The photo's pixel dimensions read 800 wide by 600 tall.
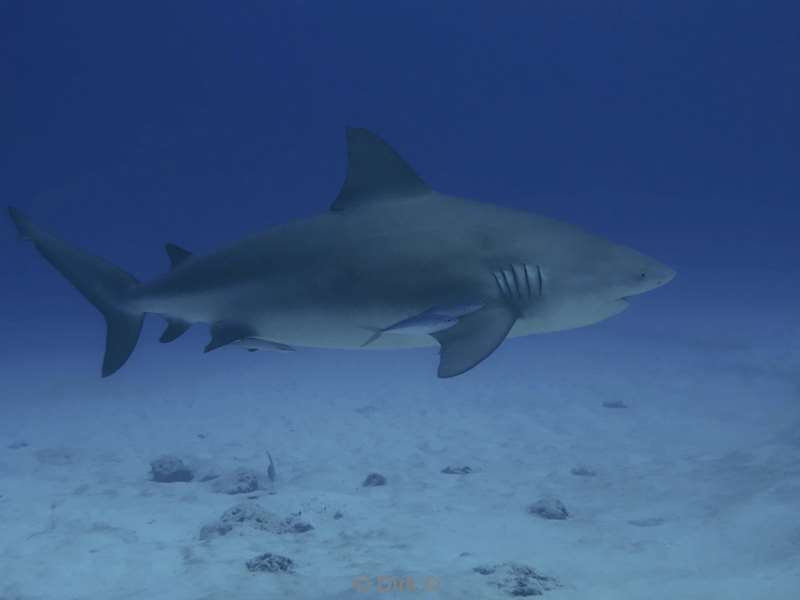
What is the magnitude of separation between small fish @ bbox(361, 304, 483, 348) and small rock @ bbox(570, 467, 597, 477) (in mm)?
4278

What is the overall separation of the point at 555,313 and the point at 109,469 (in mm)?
6704

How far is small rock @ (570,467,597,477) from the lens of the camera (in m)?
7.00

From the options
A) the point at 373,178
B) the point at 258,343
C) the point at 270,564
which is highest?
the point at 373,178

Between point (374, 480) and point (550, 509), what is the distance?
2.04m

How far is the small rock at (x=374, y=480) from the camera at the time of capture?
22.7 ft

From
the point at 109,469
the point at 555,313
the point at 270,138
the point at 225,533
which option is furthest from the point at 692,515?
the point at 270,138

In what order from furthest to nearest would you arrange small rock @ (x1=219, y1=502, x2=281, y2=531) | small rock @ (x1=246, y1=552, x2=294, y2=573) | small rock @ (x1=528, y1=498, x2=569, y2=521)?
small rock @ (x1=528, y1=498, x2=569, y2=521) → small rock @ (x1=219, y1=502, x2=281, y2=531) → small rock @ (x1=246, y1=552, x2=294, y2=573)

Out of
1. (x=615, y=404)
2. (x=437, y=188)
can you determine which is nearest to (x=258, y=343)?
(x=615, y=404)

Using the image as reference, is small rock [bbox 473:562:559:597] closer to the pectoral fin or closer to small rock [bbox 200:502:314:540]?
the pectoral fin

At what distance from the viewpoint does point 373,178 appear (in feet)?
13.8

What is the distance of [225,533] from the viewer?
527 centimetres

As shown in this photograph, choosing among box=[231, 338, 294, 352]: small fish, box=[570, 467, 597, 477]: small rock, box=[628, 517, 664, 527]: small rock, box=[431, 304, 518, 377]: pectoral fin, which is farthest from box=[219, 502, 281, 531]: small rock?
box=[570, 467, 597, 477]: small rock

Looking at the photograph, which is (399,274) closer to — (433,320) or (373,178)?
(433,320)

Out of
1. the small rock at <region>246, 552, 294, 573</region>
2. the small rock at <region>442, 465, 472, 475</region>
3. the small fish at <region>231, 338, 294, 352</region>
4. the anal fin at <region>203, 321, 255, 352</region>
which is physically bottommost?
the small rock at <region>442, 465, 472, 475</region>
